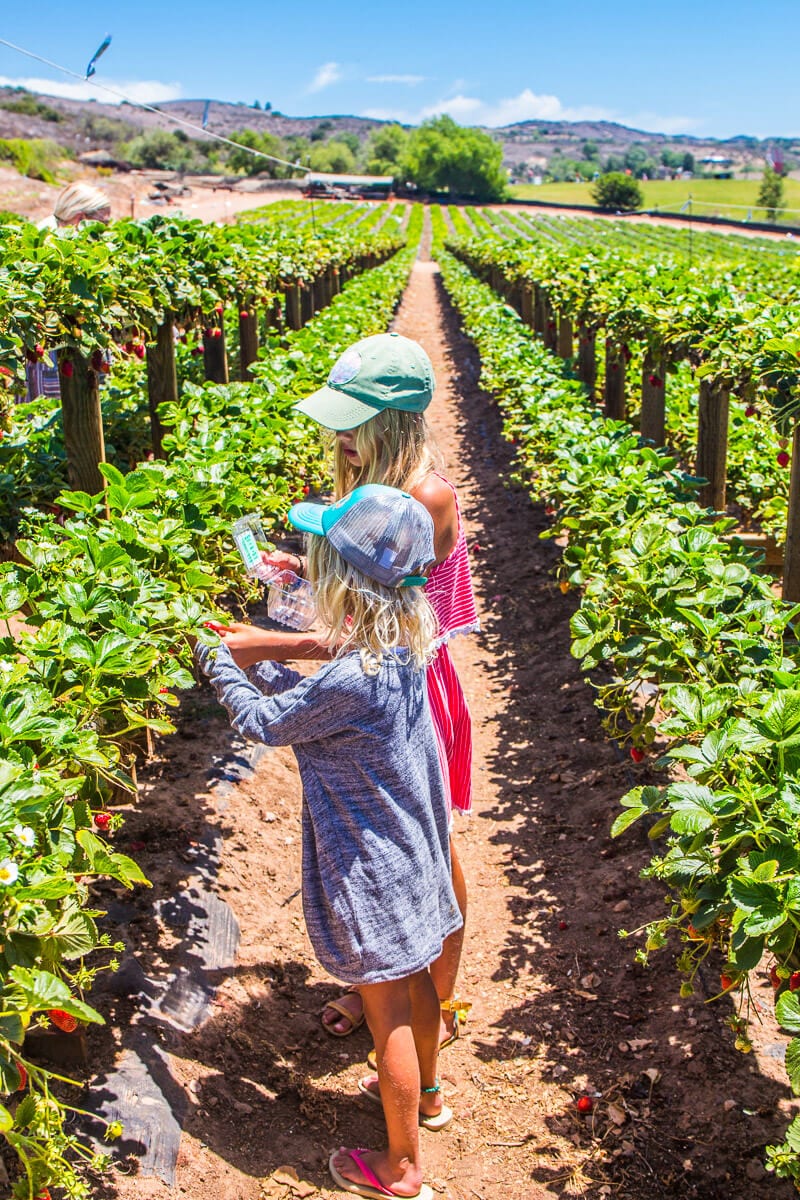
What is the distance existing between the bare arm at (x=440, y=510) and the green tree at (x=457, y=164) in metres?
128

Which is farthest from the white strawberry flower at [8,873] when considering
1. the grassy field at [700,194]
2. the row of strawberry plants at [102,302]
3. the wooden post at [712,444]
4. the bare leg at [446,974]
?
the grassy field at [700,194]

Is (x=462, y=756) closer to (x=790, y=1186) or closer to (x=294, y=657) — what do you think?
(x=294, y=657)

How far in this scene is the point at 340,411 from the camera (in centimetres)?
252

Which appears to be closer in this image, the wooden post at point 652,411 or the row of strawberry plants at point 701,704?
the row of strawberry plants at point 701,704

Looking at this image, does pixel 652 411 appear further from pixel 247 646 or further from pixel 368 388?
pixel 247 646

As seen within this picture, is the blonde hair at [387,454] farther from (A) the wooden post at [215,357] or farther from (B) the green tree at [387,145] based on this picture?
(B) the green tree at [387,145]

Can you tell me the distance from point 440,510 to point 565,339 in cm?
1108

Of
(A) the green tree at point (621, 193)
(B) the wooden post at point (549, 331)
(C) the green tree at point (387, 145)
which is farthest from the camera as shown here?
(C) the green tree at point (387, 145)

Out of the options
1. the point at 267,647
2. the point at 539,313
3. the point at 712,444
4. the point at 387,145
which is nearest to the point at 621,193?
the point at 539,313

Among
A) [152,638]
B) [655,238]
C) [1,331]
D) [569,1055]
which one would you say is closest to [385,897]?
[152,638]

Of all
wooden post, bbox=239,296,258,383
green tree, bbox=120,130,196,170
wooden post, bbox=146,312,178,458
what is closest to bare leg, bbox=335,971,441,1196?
wooden post, bbox=146,312,178,458

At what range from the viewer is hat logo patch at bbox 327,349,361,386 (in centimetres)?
253

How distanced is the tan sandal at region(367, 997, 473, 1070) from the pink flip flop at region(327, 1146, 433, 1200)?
0.36 meters

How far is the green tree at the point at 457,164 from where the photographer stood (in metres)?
126
